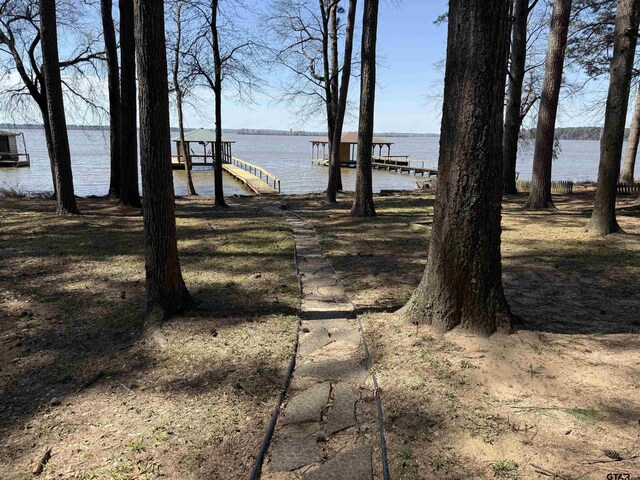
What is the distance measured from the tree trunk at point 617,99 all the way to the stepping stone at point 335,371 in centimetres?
678

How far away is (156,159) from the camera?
12.9 feet

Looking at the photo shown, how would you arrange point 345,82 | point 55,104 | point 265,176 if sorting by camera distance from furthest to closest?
point 265,176, point 345,82, point 55,104

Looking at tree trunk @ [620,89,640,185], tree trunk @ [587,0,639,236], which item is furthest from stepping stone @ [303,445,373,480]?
tree trunk @ [620,89,640,185]

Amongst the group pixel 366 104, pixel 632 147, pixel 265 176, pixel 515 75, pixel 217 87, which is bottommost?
pixel 265 176

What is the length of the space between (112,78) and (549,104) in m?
12.7

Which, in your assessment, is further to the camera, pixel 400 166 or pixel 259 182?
pixel 400 166

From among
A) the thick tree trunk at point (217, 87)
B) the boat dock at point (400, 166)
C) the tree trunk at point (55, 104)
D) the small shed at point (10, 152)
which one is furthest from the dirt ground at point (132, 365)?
the small shed at point (10, 152)

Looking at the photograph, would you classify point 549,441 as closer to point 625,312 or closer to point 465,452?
point 465,452

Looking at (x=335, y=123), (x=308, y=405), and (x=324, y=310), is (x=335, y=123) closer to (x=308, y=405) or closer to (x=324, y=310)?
(x=324, y=310)

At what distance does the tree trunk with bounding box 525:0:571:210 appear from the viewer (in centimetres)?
1081

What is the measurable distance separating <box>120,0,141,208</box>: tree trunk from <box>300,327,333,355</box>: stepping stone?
906 cm

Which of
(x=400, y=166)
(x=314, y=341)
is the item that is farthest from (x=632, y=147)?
(x=400, y=166)

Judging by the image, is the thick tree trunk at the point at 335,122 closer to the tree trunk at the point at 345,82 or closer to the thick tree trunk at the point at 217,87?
the tree trunk at the point at 345,82

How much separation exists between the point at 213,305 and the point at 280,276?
52.8 inches
